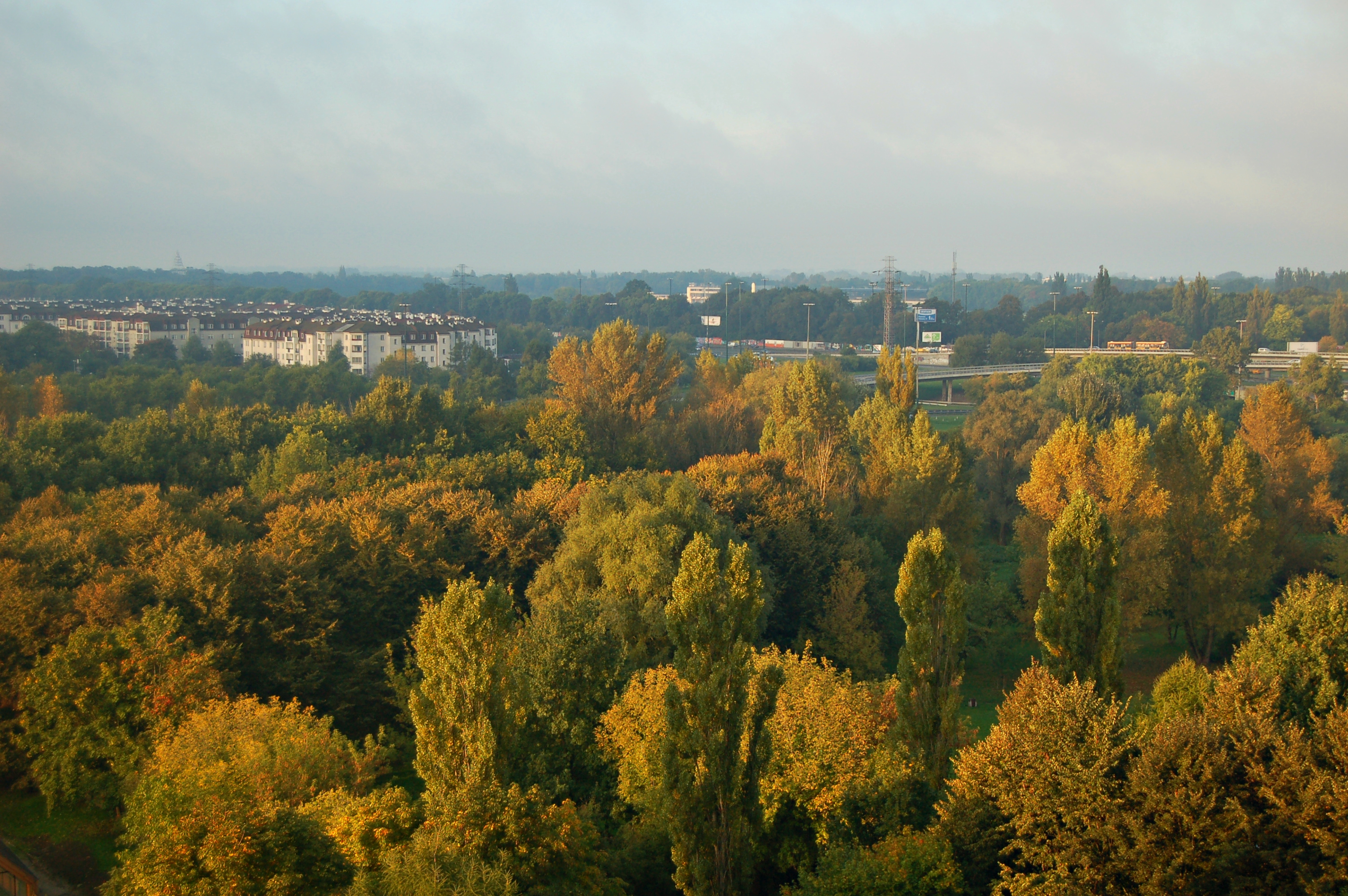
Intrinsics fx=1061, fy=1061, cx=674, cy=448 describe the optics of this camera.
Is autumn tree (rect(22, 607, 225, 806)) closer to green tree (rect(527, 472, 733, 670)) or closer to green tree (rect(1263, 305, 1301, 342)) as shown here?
green tree (rect(527, 472, 733, 670))

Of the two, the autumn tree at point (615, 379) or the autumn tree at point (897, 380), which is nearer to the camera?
the autumn tree at point (897, 380)

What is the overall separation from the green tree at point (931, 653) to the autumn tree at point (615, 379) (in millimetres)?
31415

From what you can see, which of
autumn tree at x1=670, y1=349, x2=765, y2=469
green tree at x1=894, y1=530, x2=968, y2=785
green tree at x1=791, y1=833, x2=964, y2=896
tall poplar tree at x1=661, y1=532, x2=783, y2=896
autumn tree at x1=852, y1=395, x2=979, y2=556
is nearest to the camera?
green tree at x1=791, y1=833, x2=964, y2=896

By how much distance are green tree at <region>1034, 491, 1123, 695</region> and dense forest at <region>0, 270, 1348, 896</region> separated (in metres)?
0.08

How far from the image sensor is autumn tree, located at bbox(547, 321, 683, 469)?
5238 cm

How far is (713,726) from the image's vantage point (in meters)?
16.7

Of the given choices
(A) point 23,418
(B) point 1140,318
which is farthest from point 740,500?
(B) point 1140,318

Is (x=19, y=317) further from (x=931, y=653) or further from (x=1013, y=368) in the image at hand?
(x=931, y=653)

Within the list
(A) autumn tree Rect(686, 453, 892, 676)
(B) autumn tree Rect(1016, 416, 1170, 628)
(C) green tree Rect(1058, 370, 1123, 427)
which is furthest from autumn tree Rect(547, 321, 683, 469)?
(C) green tree Rect(1058, 370, 1123, 427)

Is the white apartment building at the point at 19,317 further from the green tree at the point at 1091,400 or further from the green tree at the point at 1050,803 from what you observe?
the green tree at the point at 1050,803

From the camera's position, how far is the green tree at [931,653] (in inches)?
799

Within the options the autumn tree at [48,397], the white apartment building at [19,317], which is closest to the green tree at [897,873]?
the autumn tree at [48,397]

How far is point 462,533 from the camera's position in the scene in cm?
3425

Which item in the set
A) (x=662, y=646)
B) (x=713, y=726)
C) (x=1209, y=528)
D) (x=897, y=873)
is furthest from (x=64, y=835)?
(x=1209, y=528)
